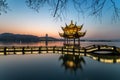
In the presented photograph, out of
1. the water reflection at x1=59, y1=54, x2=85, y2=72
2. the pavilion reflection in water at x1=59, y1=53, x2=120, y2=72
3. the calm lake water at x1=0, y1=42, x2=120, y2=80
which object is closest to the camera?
the calm lake water at x1=0, y1=42, x2=120, y2=80

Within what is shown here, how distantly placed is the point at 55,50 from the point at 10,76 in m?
29.6

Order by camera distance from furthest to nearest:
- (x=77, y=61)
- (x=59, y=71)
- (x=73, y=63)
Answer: (x=77, y=61)
(x=73, y=63)
(x=59, y=71)

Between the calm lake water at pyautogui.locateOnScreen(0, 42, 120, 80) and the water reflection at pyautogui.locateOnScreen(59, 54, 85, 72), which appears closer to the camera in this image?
the calm lake water at pyautogui.locateOnScreen(0, 42, 120, 80)

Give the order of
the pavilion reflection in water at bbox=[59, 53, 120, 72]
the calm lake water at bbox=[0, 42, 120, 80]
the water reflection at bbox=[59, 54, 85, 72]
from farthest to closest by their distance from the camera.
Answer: the pavilion reflection in water at bbox=[59, 53, 120, 72] < the water reflection at bbox=[59, 54, 85, 72] < the calm lake water at bbox=[0, 42, 120, 80]

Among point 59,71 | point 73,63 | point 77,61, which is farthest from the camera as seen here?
point 77,61

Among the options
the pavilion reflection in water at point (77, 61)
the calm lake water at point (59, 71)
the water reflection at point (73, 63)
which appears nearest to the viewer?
the calm lake water at point (59, 71)

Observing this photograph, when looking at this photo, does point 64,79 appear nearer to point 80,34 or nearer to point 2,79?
point 2,79

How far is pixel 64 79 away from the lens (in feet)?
54.7

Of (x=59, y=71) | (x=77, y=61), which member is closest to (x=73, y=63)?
(x=77, y=61)

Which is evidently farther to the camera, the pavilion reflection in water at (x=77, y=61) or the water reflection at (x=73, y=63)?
the pavilion reflection in water at (x=77, y=61)

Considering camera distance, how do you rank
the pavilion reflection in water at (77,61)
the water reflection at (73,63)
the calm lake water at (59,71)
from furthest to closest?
the pavilion reflection in water at (77,61) → the water reflection at (73,63) → the calm lake water at (59,71)

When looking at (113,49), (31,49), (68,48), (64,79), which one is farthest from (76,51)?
(64,79)

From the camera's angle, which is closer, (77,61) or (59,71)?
(59,71)

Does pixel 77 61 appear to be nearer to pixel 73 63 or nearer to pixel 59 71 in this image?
pixel 73 63
